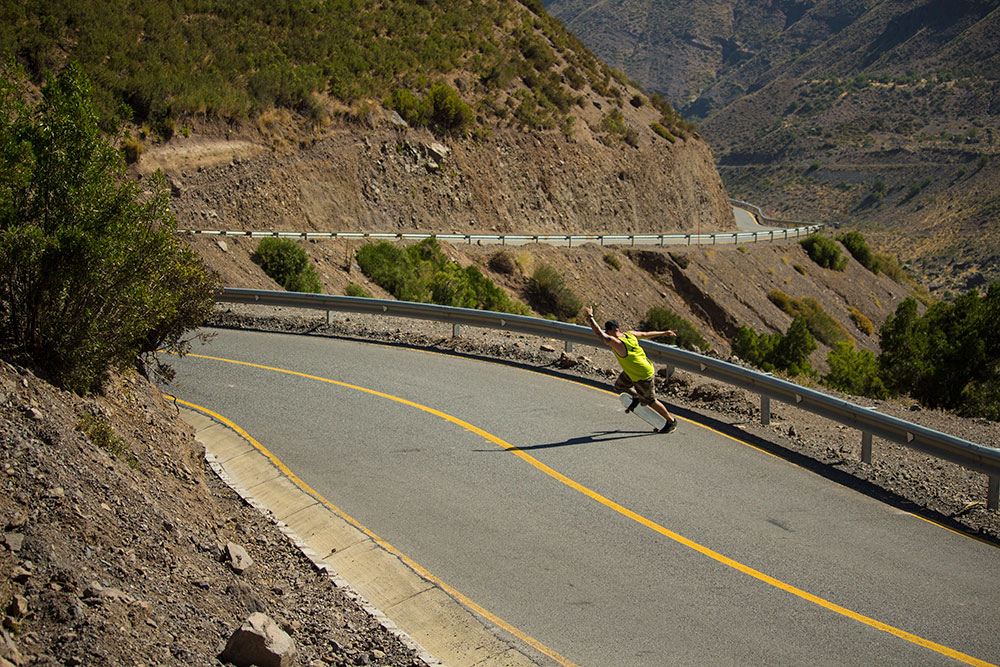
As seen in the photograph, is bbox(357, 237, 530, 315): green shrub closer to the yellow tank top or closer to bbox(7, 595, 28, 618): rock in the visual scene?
the yellow tank top

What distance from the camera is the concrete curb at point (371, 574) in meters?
6.61

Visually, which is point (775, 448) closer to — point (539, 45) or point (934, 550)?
point (934, 550)

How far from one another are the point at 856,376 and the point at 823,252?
3966cm

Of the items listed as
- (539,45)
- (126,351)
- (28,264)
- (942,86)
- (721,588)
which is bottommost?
(721,588)

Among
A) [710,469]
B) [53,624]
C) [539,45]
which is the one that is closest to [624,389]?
[710,469]

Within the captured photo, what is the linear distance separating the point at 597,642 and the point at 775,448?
18.7ft

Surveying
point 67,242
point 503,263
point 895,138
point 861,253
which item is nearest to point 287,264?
point 503,263

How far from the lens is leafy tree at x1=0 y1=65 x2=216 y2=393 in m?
7.89

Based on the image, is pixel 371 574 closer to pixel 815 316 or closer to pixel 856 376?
pixel 856 376

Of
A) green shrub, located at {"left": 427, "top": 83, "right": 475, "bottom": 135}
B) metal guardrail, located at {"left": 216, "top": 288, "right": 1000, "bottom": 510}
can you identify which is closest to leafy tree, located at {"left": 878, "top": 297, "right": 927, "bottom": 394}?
metal guardrail, located at {"left": 216, "top": 288, "right": 1000, "bottom": 510}

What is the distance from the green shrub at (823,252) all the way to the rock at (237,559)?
191ft

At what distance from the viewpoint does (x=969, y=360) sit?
2227 centimetres

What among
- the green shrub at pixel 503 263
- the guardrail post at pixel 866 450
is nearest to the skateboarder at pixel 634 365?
the guardrail post at pixel 866 450

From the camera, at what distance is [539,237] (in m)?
43.7
